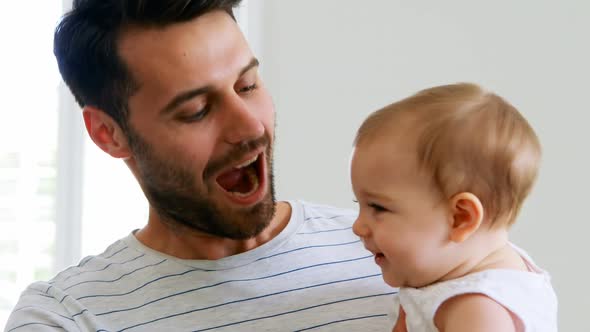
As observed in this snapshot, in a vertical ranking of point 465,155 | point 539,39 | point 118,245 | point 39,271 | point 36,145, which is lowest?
point 39,271

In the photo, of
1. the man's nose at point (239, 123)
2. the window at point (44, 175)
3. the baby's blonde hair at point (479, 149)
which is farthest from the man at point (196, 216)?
the window at point (44, 175)

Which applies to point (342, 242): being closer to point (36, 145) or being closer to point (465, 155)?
point (465, 155)

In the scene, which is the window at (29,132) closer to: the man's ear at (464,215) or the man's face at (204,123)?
the man's face at (204,123)

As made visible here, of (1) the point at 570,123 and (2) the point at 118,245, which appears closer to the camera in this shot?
(2) the point at 118,245

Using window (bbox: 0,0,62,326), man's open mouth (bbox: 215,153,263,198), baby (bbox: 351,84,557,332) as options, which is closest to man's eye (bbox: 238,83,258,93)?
man's open mouth (bbox: 215,153,263,198)

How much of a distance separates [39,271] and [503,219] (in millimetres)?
1916

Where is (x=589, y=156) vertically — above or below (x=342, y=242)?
below

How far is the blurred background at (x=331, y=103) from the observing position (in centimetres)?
205

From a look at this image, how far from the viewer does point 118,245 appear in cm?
149

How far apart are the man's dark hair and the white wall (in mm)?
788

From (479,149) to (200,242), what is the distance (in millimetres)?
621

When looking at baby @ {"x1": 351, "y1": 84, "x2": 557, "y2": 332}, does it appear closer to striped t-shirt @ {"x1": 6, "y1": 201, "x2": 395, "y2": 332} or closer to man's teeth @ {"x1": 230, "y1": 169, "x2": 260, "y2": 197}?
striped t-shirt @ {"x1": 6, "y1": 201, "x2": 395, "y2": 332}

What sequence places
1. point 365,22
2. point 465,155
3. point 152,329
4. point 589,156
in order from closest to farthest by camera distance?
point 465,155, point 152,329, point 589,156, point 365,22

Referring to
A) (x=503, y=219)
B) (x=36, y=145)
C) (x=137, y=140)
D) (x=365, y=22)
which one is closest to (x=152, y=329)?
(x=137, y=140)
